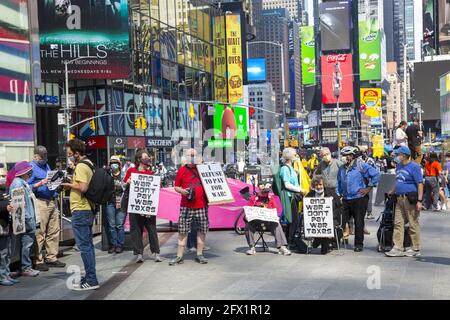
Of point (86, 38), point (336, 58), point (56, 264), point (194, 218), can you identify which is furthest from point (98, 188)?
point (336, 58)

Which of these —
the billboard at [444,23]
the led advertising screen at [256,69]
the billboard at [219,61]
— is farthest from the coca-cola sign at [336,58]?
the billboard at [219,61]

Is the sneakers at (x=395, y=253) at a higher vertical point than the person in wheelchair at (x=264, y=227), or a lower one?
lower

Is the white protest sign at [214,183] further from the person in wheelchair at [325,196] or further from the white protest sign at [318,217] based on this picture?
the person in wheelchair at [325,196]

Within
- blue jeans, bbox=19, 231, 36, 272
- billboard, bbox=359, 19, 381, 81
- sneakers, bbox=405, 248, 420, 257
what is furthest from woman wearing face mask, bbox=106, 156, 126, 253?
billboard, bbox=359, 19, 381, 81

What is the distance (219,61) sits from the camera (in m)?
81.9

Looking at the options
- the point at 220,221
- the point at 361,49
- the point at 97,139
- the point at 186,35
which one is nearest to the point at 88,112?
the point at 97,139

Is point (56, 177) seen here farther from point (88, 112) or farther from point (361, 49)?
point (361, 49)

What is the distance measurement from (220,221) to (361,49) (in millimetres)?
163565

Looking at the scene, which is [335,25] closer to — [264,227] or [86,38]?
[86,38]

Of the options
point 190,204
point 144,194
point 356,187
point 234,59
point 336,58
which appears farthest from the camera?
point 336,58

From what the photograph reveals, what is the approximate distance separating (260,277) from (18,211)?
11.3ft

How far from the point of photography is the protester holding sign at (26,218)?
8773 millimetres

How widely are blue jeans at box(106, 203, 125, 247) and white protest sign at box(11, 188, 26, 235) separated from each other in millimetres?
2702

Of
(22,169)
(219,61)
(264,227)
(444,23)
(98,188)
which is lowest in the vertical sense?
(264,227)
